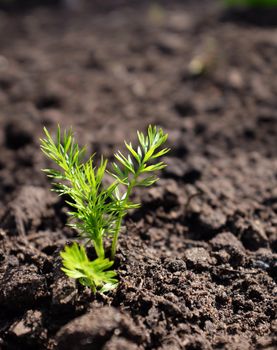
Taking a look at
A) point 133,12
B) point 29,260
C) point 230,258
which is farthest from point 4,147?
point 133,12

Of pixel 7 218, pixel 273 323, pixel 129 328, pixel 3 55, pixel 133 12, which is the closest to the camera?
pixel 129 328

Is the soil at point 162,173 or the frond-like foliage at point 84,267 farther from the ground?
the frond-like foliage at point 84,267

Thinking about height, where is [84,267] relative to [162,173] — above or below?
above

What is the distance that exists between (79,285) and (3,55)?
3.57 m

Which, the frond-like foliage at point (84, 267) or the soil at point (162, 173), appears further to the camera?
the soil at point (162, 173)

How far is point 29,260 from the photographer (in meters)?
2.40

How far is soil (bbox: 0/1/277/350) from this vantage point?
204 cm

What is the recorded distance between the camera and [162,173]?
128 inches

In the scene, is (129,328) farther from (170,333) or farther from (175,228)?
(175,228)

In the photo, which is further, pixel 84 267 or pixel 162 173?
pixel 162 173

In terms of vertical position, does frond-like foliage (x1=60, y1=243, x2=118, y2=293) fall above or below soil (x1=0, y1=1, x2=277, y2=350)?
above

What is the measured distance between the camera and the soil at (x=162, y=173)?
6.68 feet

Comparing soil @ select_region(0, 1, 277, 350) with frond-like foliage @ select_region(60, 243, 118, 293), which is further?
soil @ select_region(0, 1, 277, 350)

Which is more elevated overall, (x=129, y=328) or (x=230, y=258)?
(x=129, y=328)
